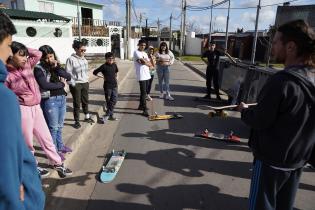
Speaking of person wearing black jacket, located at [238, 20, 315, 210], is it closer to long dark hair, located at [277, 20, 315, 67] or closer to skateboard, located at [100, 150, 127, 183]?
long dark hair, located at [277, 20, 315, 67]

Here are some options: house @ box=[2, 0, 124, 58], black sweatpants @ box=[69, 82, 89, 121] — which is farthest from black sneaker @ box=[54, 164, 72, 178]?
house @ box=[2, 0, 124, 58]

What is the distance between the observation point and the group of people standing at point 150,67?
7.91 meters

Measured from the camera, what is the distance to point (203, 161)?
16.2ft

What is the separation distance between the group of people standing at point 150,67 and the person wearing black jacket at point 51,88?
343cm

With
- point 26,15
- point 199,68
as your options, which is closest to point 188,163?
point 199,68

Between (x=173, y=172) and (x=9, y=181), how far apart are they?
134 inches

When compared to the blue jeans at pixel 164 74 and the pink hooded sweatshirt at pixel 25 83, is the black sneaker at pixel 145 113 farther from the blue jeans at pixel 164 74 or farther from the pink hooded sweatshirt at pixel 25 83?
the pink hooded sweatshirt at pixel 25 83

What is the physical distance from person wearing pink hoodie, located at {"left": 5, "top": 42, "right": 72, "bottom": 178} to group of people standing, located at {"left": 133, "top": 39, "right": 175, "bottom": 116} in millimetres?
4100

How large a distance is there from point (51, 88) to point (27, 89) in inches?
24.8

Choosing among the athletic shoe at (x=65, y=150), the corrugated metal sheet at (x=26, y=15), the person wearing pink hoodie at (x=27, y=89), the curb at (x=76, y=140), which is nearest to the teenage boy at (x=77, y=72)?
the curb at (x=76, y=140)

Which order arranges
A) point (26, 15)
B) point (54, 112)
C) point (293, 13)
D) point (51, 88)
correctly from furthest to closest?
point (26, 15)
point (293, 13)
point (54, 112)
point (51, 88)

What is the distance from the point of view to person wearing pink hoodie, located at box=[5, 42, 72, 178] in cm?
340

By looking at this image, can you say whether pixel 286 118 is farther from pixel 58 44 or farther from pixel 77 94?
pixel 58 44

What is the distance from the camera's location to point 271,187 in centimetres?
229
